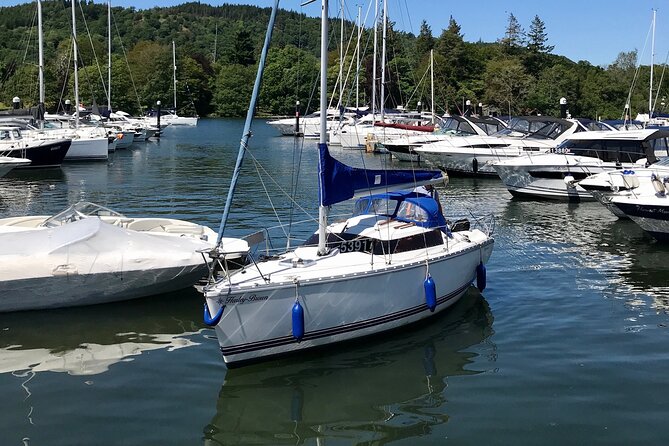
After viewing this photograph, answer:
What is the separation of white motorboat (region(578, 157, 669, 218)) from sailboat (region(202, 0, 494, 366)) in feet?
27.0

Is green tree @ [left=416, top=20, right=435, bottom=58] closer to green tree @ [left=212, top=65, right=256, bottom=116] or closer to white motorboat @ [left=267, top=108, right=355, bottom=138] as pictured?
green tree @ [left=212, top=65, right=256, bottom=116]

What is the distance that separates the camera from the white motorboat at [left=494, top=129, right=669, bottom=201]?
31266 millimetres

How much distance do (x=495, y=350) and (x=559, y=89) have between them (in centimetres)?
9414

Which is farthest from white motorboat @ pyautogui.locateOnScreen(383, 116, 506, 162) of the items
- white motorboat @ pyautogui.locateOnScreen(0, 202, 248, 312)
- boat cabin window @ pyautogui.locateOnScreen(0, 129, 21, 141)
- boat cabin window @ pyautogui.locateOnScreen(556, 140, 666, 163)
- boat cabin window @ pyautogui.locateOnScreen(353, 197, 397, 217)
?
white motorboat @ pyautogui.locateOnScreen(0, 202, 248, 312)

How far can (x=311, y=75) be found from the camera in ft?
397

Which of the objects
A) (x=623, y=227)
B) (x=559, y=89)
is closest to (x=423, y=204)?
(x=623, y=227)

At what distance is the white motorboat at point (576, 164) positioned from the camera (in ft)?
103

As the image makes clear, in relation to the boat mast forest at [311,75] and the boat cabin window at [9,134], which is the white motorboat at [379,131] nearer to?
the boat mast forest at [311,75]

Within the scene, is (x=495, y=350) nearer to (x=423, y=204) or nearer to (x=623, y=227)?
(x=423, y=204)

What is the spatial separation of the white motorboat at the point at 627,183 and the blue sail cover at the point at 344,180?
33.6 ft

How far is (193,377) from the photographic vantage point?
40.4 feet

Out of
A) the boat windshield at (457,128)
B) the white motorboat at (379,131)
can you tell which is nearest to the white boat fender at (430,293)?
the boat windshield at (457,128)

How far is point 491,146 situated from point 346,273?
98.5 ft

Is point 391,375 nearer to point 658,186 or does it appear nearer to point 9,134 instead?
point 658,186
